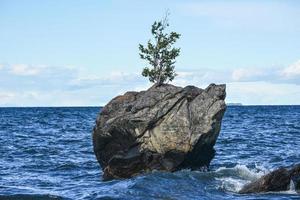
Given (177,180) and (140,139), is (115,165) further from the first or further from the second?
(177,180)

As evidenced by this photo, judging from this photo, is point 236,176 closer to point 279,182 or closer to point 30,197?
point 279,182

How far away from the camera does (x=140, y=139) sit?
29.7 meters

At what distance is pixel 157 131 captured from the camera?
1167 inches

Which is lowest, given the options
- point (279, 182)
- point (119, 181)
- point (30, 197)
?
point (30, 197)

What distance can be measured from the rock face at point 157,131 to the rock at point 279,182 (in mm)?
6093

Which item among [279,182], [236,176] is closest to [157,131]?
[236,176]

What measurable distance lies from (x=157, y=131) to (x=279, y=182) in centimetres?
846

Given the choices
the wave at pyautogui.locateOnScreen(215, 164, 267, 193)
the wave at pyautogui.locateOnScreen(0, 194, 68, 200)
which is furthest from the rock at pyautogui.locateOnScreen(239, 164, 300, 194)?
the wave at pyautogui.locateOnScreen(0, 194, 68, 200)

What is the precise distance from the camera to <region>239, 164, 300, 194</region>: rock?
2389 cm

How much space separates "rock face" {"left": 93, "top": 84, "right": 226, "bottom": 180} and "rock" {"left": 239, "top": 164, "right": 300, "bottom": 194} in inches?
240

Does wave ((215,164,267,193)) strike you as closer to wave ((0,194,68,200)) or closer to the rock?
the rock

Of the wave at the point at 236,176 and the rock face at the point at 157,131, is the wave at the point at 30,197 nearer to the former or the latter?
the rock face at the point at 157,131

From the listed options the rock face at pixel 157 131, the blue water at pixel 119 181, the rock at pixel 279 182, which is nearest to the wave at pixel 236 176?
the blue water at pixel 119 181

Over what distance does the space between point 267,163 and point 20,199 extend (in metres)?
20.5
